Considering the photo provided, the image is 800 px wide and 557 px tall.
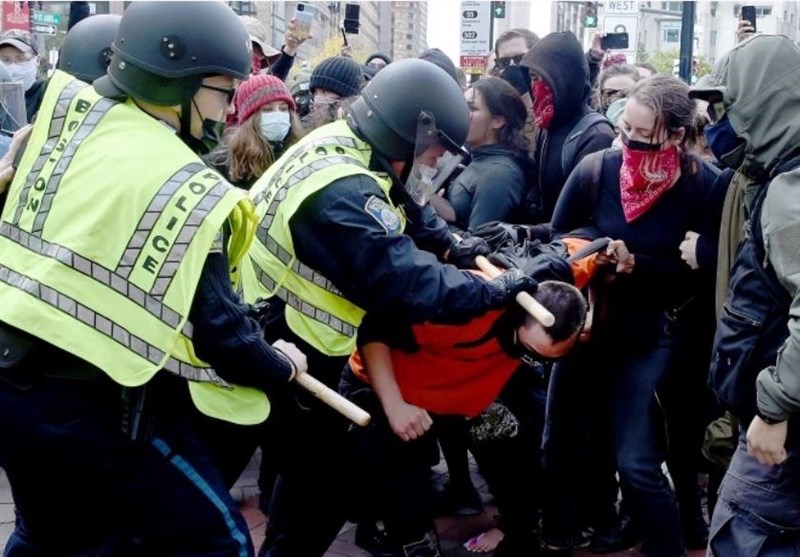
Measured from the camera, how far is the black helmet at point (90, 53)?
4.46m

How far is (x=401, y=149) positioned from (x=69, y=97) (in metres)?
1.11

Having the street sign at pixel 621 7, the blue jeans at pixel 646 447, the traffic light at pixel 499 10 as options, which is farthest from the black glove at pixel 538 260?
the traffic light at pixel 499 10

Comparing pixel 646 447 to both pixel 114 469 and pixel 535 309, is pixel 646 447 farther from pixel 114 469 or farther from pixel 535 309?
pixel 114 469

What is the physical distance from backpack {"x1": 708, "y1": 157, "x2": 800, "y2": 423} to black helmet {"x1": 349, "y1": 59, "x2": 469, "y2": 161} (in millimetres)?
1009

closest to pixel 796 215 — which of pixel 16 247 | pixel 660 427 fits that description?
pixel 660 427

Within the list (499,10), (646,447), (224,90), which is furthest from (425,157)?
(499,10)

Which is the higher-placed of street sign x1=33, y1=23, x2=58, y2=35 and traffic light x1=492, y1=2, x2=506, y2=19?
traffic light x1=492, y1=2, x2=506, y2=19

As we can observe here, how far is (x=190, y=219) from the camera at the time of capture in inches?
106

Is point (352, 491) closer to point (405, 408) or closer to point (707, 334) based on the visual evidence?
point (405, 408)

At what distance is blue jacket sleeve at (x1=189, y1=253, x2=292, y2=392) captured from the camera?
2.78m

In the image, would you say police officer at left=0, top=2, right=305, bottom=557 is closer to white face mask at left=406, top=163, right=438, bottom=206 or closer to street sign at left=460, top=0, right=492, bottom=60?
white face mask at left=406, top=163, right=438, bottom=206

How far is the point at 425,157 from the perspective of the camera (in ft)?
11.9

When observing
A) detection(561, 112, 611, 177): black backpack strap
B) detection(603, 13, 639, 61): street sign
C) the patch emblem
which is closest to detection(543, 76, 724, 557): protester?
detection(561, 112, 611, 177): black backpack strap

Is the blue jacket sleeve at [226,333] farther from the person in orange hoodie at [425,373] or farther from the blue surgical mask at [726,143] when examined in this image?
the blue surgical mask at [726,143]
